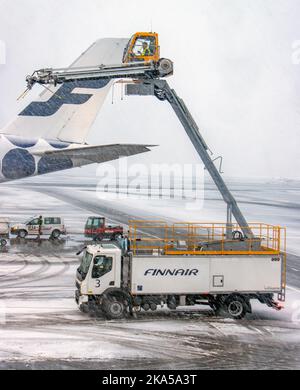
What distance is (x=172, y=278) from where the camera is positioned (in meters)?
19.1

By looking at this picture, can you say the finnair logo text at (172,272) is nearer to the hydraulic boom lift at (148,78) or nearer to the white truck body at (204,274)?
the white truck body at (204,274)

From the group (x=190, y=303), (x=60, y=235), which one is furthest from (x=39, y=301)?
(x=60, y=235)

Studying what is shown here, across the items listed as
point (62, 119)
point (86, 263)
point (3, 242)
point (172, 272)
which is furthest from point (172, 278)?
point (3, 242)

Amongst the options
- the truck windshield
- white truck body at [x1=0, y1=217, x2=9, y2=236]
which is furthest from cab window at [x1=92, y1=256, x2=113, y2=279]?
white truck body at [x1=0, y1=217, x2=9, y2=236]

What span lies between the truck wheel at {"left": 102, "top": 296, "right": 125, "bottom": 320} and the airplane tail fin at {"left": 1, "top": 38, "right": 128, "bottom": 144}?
15.1 meters

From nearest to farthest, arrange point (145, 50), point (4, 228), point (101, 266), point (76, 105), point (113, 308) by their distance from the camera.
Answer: point (113, 308) < point (101, 266) < point (145, 50) < point (76, 105) < point (4, 228)

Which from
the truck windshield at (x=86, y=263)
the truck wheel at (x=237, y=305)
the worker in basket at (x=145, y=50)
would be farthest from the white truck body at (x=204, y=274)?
the worker in basket at (x=145, y=50)

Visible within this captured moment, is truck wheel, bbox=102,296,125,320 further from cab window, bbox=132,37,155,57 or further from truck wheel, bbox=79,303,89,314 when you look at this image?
cab window, bbox=132,37,155,57

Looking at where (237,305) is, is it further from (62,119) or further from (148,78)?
(62,119)

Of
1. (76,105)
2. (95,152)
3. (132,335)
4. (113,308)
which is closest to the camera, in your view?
(132,335)

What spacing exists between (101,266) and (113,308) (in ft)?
4.70

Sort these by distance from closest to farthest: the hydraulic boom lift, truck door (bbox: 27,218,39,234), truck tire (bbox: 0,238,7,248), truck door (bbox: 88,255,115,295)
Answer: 1. truck door (bbox: 88,255,115,295)
2. the hydraulic boom lift
3. truck tire (bbox: 0,238,7,248)
4. truck door (bbox: 27,218,39,234)

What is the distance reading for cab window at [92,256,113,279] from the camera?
18922mm

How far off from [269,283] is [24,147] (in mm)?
18460
